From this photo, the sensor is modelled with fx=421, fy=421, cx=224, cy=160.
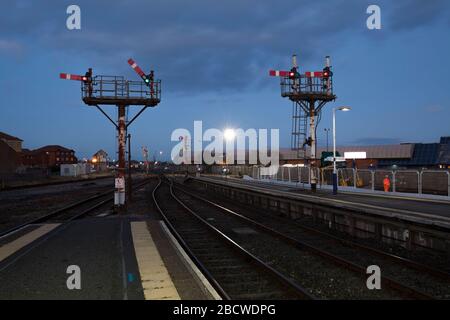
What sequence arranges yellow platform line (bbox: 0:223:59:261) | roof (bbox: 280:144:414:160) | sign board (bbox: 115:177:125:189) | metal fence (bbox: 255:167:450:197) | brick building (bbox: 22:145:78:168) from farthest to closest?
brick building (bbox: 22:145:78:168), roof (bbox: 280:144:414:160), metal fence (bbox: 255:167:450:197), sign board (bbox: 115:177:125:189), yellow platform line (bbox: 0:223:59:261)

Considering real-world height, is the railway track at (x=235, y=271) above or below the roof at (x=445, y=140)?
below

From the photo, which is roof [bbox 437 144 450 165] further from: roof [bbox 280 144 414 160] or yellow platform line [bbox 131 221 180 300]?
yellow platform line [bbox 131 221 180 300]

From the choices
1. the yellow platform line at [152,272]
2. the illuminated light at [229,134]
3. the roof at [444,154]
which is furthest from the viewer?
the roof at [444,154]

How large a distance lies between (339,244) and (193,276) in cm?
648

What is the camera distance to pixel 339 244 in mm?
13180

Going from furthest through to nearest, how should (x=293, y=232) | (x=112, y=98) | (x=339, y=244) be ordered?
(x=112, y=98) → (x=293, y=232) → (x=339, y=244)

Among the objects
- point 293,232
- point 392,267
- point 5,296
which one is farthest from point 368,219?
point 5,296

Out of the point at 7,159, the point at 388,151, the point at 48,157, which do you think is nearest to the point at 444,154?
the point at 388,151

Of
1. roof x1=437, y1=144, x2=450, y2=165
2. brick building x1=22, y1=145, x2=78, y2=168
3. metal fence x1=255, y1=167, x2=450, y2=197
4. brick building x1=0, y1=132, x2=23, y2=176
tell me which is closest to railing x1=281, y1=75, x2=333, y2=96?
metal fence x1=255, y1=167, x2=450, y2=197

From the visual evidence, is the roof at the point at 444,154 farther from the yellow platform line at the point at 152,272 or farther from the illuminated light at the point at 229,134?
the yellow platform line at the point at 152,272

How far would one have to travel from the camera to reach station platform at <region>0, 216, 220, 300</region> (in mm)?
7234

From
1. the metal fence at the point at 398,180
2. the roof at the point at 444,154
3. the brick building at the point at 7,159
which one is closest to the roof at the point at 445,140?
the roof at the point at 444,154

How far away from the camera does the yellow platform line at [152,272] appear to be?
7152 millimetres
